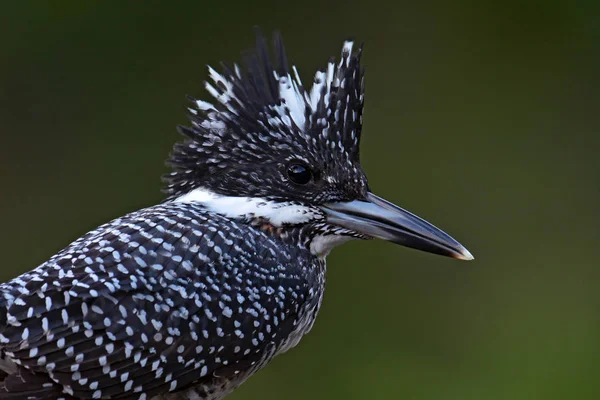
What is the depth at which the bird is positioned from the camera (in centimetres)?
340

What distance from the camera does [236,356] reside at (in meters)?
3.71

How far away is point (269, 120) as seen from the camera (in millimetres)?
4086

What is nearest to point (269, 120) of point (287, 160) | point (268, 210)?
point (287, 160)

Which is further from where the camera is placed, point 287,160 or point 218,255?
point 287,160

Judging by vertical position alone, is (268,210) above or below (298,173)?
below

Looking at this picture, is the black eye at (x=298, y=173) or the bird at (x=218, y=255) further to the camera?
the black eye at (x=298, y=173)

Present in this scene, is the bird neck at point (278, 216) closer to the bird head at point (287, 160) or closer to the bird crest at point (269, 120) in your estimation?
the bird head at point (287, 160)

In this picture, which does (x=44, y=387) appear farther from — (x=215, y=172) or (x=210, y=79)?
(x=210, y=79)

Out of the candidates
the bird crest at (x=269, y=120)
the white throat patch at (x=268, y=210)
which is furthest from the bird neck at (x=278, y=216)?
the bird crest at (x=269, y=120)

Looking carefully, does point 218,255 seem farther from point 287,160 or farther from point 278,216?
point 287,160

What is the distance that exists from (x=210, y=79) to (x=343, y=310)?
10.9 feet

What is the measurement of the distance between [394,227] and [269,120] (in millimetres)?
678

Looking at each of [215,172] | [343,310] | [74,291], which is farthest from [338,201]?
[343,310]

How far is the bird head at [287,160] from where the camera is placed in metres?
4.01
